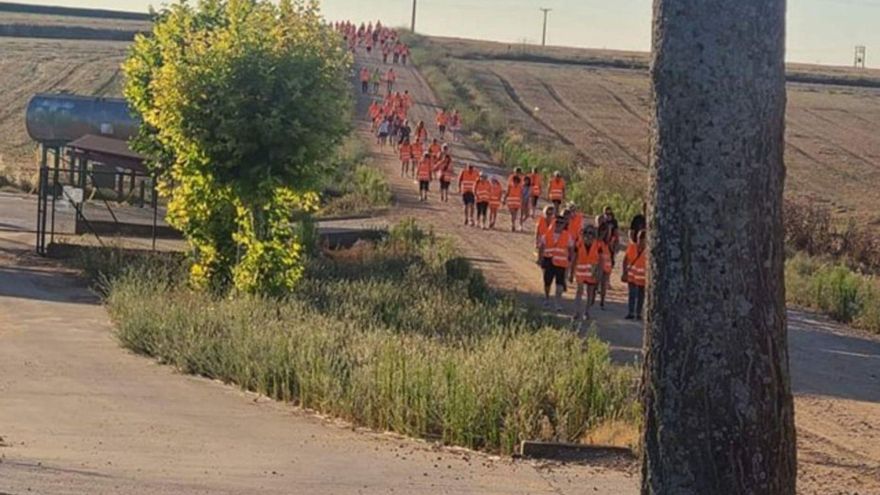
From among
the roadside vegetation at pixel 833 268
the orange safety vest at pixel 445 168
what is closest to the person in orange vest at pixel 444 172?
the orange safety vest at pixel 445 168

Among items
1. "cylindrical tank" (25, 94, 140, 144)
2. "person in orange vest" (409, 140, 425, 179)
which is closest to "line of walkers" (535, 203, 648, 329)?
"cylindrical tank" (25, 94, 140, 144)

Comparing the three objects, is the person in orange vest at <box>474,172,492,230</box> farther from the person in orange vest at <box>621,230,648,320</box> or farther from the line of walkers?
the person in orange vest at <box>621,230,648,320</box>

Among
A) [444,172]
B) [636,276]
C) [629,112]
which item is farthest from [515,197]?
[629,112]

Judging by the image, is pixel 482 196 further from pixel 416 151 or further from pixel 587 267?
pixel 587 267

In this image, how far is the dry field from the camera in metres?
59.7

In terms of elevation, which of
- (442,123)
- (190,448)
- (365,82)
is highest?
(365,82)

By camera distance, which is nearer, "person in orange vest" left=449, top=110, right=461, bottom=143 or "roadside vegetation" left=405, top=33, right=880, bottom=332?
"roadside vegetation" left=405, top=33, right=880, bottom=332

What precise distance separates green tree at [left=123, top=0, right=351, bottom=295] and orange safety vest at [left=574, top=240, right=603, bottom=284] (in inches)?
159

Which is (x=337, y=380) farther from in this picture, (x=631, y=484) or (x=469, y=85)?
(x=469, y=85)

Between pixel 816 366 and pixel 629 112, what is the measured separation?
60900mm

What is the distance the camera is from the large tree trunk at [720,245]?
219 inches

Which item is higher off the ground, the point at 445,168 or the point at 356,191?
the point at 445,168

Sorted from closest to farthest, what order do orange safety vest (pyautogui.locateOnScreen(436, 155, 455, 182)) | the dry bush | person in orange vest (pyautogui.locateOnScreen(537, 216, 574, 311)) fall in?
person in orange vest (pyautogui.locateOnScreen(537, 216, 574, 311)) < the dry bush < orange safety vest (pyautogui.locateOnScreen(436, 155, 455, 182))

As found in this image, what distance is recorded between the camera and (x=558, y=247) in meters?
24.7
